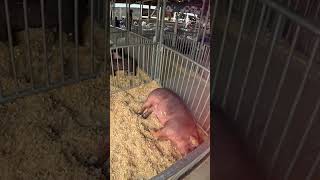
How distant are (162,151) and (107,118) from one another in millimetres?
658

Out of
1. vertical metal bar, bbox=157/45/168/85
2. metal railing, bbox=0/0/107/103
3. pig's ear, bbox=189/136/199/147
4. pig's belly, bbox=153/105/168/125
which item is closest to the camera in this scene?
metal railing, bbox=0/0/107/103

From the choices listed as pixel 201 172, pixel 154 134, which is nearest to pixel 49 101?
pixel 154 134

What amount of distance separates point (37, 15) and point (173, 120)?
1.77 meters

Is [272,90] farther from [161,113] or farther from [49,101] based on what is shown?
[49,101]

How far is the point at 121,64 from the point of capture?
4023 mm

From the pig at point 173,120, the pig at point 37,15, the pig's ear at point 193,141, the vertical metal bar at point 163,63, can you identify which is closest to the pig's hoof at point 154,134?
the pig at point 173,120

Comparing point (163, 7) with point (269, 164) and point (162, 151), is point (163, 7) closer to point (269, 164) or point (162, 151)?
point (162, 151)

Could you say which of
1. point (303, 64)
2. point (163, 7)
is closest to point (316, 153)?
point (303, 64)

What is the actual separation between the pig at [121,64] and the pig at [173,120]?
0.77 meters

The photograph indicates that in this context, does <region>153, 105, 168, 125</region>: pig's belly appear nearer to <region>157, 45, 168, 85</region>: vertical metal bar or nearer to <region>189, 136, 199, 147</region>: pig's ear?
<region>189, 136, 199, 147</region>: pig's ear

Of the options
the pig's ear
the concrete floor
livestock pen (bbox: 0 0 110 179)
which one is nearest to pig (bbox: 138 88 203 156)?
the pig's ear

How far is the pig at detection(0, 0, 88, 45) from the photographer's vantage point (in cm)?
253

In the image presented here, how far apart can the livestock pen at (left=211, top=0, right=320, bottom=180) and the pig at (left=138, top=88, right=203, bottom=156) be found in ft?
1.96

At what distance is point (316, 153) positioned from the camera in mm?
1928
